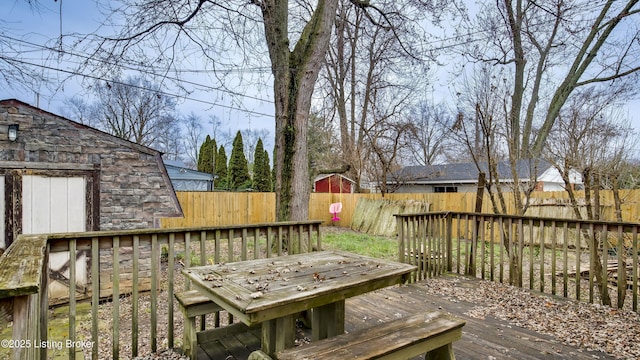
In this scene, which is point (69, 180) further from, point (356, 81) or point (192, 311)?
point (356, 81)

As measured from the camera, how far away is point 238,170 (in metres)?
19.9

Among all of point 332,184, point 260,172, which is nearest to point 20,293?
point 260,172

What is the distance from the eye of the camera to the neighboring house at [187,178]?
50.6ft

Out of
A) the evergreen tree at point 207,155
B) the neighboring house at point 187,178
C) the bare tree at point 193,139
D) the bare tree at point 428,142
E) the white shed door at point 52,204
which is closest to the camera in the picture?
the white shed door at point 52,204

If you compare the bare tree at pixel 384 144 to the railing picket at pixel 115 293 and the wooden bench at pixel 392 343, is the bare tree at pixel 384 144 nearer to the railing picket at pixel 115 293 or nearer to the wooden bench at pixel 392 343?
the wooden bench at pixel 392 343

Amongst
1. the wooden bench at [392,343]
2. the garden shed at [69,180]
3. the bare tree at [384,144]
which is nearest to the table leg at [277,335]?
the wooden bench at [392,343]

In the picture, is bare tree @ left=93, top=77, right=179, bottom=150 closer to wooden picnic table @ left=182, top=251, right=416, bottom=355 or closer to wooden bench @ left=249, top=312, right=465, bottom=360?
wooden picnic table @ left=182, top=251, right=416, bottom=355

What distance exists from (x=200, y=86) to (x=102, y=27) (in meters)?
1.52

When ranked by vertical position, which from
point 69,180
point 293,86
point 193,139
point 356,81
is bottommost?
point 69,180

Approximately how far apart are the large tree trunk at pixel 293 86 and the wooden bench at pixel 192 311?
11.7 ft

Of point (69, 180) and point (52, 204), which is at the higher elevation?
point (69, 180)

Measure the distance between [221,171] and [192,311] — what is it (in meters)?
19.9

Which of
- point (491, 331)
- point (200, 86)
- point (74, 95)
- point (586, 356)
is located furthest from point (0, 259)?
point (200, 86)

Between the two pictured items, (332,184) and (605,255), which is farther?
(332,184)
